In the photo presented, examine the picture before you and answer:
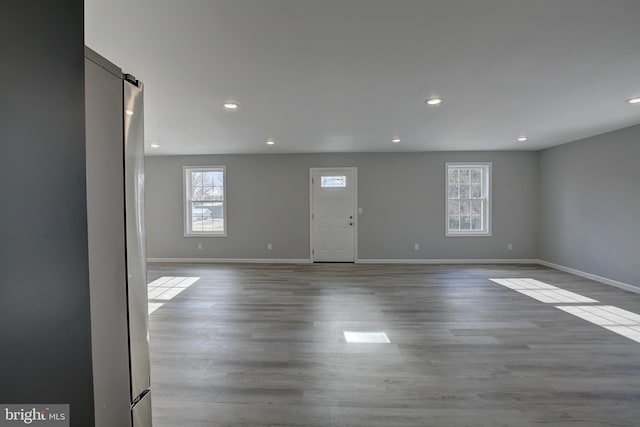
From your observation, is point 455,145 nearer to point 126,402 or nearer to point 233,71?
point 233,71

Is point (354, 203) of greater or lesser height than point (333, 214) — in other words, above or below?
above

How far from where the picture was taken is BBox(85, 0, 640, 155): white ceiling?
1.63 meters

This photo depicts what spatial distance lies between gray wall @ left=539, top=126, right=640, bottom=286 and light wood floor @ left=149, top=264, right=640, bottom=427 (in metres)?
0.74

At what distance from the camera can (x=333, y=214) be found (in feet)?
20.5

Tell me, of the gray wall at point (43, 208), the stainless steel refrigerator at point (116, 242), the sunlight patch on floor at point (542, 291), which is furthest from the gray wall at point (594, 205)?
the gray wall at point (43, 208)

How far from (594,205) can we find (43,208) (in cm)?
662

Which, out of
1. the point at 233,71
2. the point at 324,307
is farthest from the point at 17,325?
the point at 324,307

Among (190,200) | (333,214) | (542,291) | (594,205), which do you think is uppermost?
(190,200)

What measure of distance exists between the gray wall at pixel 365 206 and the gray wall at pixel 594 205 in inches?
15.7

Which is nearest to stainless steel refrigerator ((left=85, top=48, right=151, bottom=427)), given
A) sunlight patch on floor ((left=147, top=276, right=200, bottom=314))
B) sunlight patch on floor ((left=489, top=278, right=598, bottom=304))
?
sunlight patch on floor ((left=147, top=276, right=200, bottom=314))

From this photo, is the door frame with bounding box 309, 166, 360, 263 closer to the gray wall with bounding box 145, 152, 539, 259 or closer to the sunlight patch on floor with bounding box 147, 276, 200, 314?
the gray wall with bounding box 145, 152, 539, 259

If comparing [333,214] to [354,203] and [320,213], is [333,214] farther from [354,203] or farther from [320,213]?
[354,203]

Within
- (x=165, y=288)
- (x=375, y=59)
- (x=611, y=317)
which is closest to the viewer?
(x=375, y=59)

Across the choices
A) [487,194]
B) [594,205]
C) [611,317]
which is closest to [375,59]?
[611,317]
